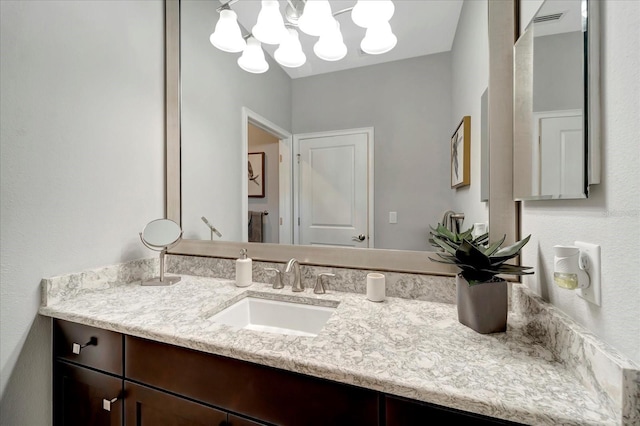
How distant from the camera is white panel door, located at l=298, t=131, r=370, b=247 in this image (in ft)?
4.03

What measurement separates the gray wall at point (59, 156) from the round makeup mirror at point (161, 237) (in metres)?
0.10

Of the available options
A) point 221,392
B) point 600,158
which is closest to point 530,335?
point 600,158

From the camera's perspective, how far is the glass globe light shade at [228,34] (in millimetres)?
1318

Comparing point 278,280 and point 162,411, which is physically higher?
point 278,280

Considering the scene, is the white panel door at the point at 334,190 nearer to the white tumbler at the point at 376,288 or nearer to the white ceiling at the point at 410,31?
the white tumbler at the point at 376,288

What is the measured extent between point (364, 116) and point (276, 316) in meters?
0.95

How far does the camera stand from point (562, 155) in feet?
2.19

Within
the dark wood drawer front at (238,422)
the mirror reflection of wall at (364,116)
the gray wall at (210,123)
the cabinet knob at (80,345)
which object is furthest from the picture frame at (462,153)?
the cabinet knob at (80,345)

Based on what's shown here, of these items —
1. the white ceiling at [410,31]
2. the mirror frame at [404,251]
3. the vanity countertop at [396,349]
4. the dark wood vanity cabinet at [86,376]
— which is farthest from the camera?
the white ceiling at [410,31]

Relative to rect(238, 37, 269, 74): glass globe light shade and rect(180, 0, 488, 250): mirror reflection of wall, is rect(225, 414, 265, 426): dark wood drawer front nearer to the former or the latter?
rect(180, 0, 488, 250): mirror reflection of wall

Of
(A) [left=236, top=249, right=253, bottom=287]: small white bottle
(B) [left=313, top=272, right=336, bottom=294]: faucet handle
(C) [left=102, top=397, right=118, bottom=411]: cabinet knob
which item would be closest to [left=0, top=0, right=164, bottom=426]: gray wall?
(C) [left=102, top=397, right=118, bottom=411]: cabinet knob

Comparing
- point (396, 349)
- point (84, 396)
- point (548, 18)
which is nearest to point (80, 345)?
point (84, 396)

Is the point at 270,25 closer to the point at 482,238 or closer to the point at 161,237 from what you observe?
the point at 161,237

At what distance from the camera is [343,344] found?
73 centimetres
